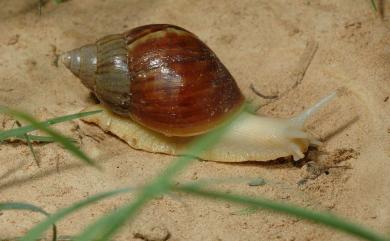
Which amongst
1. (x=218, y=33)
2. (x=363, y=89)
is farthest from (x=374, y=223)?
(x=218, y=33)

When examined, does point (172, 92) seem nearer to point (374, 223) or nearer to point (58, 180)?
point (58, 180)

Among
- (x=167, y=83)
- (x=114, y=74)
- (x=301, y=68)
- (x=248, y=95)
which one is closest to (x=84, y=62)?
(x=114, y=74)

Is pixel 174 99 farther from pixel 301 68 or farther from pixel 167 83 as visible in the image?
pixel 301 68

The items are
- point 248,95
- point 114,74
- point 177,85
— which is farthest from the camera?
point 248,95

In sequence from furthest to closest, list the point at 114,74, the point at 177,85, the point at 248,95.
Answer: the point at 248,95
the point at 114,74
the point at 177,85

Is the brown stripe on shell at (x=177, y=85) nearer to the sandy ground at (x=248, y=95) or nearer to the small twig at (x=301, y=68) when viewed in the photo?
the sandy ground at (x=248, y=95)

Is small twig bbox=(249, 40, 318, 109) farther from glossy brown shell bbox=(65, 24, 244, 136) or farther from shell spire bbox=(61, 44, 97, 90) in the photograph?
shell spire bbox=(61, 44, 97, 90)

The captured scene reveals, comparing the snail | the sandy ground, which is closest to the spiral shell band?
the snail
